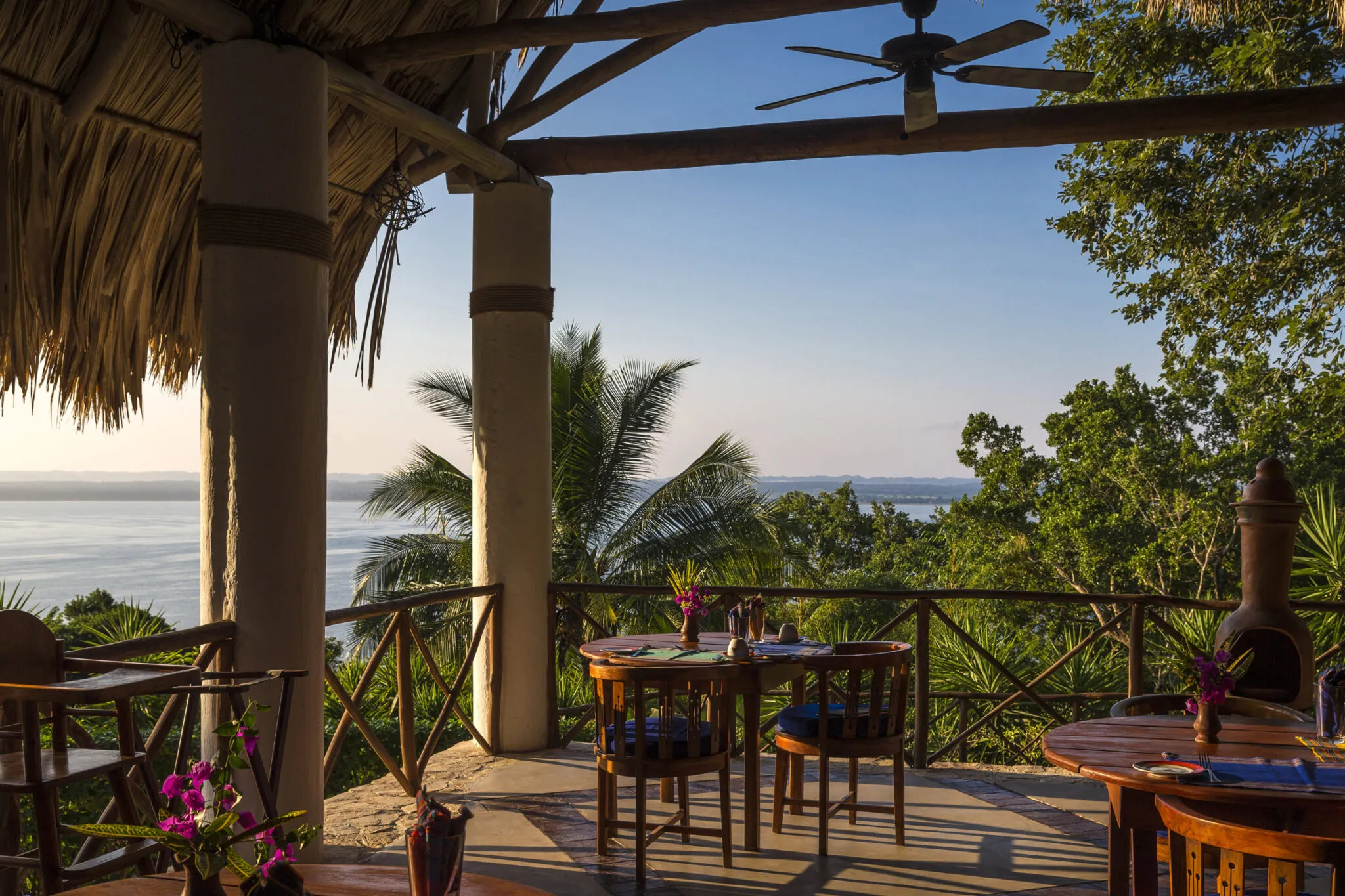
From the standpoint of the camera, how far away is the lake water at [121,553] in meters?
45.9

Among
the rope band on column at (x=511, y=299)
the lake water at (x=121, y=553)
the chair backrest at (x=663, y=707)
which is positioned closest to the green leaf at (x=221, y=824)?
the chair backrest at (x=663, y=707)

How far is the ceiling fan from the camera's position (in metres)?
3.63

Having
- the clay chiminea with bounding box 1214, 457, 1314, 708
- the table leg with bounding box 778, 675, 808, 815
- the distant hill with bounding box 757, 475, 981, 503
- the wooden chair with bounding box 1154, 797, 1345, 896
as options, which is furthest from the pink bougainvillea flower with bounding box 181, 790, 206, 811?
the distant hill with bounding box 757, 475, 981, 503

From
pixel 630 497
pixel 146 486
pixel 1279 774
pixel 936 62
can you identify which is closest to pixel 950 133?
pixel 936 62

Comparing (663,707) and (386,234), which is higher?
(386,234)

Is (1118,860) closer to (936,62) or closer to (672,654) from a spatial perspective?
(672,654)

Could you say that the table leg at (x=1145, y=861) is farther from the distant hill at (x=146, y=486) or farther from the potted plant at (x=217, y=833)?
the distant hill at (x=146, y=486)

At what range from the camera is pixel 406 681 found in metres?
4.68

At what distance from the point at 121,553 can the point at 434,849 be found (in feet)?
204

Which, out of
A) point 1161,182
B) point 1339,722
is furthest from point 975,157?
point 1339,722

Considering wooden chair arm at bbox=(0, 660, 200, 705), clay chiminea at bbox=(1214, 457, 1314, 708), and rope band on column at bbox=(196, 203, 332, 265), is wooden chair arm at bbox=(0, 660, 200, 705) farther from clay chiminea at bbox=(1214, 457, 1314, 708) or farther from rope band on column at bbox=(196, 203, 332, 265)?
clay chiminea at bbox=(1214, 457, 1314, 708)

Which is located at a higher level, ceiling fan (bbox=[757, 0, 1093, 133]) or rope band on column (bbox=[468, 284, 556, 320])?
ceiling fan (bbox=[757, 0, 1093, 133])

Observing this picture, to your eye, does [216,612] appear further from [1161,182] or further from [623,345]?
[623,345]

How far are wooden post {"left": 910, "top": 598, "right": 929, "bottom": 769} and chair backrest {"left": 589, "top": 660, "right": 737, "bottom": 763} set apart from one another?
171cm
